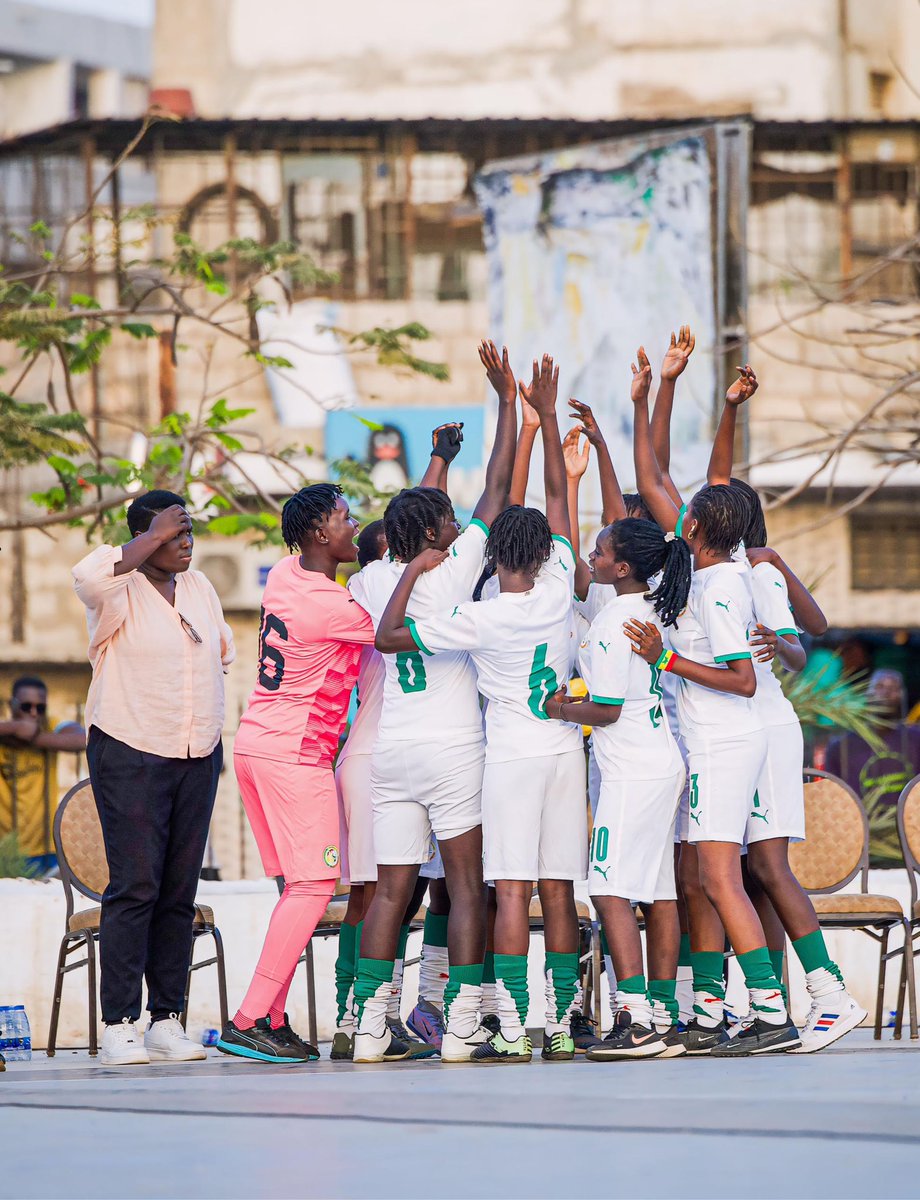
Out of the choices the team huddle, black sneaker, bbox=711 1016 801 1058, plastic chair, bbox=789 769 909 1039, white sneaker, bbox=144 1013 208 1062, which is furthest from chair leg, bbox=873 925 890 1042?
white sneaker, bbox=144 1013 208 1062

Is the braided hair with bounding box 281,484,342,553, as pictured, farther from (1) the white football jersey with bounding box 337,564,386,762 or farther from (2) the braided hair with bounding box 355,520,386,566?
(2) the braided hair with bounding box 355,520,386,566

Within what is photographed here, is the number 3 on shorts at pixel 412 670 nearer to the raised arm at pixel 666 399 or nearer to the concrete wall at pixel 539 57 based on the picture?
the raised arm at pixel 666 399

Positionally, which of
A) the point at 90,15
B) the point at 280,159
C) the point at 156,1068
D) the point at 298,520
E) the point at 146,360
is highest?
the point at 90,15

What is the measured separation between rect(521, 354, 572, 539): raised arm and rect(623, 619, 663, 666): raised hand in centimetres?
45

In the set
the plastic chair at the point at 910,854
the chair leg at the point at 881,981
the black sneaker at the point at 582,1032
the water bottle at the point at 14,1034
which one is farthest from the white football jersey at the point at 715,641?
the water bottle at the point at 14,1034

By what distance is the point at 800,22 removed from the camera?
1886 cm

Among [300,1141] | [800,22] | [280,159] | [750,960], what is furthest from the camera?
[800,22]

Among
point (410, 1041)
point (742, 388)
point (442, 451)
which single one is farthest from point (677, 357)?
point (410, 1041)

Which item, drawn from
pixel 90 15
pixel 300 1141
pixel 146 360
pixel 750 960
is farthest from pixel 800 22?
pixel 90 15

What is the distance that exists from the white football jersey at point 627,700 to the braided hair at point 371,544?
1037 mm

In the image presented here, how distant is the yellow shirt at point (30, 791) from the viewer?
9.52m

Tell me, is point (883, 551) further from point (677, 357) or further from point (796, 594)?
point (796, 594)

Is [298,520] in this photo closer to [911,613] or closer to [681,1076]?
[681,1076]

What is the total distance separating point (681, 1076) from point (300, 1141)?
52.3 inches
